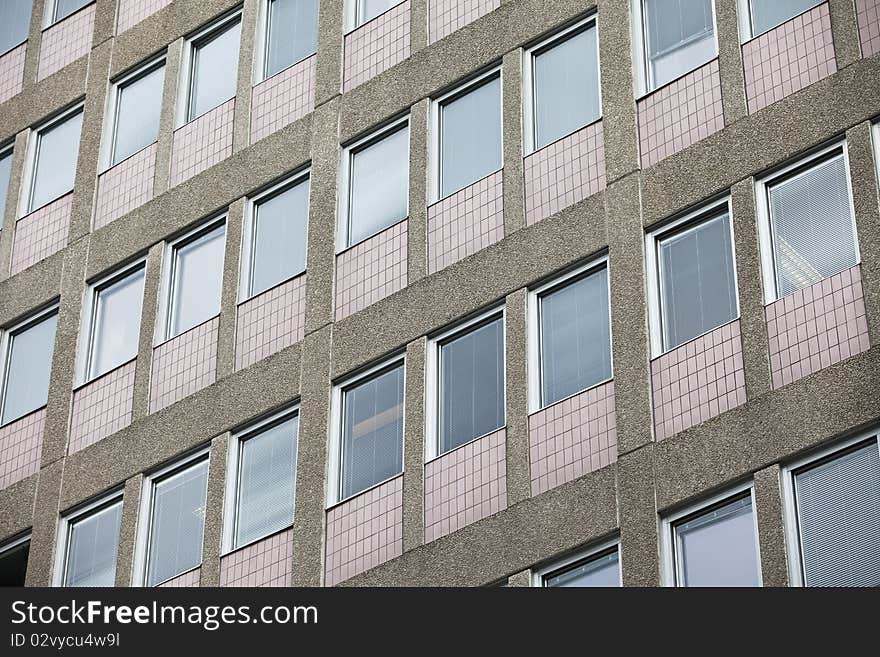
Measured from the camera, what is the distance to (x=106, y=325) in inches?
1436

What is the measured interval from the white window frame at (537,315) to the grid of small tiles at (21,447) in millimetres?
9678

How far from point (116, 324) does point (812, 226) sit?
1302 centimetres

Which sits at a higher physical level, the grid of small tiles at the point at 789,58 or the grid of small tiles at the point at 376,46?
the grid of small tiles at the point at 376,46

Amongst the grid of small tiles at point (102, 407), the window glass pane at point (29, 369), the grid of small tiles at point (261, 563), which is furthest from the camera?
the window glass pane at point (29, 369)

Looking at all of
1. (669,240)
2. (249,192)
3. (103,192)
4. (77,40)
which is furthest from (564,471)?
(77,40)

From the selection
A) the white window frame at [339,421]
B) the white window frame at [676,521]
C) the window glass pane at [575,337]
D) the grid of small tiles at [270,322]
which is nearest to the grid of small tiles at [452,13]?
the grid of small tiles at [270,322]

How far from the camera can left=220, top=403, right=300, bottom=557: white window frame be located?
106 ft

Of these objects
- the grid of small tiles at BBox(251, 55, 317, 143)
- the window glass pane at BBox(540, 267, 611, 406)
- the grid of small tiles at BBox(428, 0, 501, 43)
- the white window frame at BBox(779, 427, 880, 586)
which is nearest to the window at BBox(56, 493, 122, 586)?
the grid of small tiles at BBox(251, 55, 317, 143)

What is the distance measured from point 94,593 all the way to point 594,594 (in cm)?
544

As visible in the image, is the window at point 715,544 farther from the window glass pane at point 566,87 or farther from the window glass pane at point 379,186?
the window glass pane at point 379,186

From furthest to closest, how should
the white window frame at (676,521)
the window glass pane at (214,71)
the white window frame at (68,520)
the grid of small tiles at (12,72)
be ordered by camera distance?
1. the grid of small tiles at (12,72)
2. the window glass pane at (214,71)
3. the white window frame at (68,520)
4. the white window frame at (676,521)

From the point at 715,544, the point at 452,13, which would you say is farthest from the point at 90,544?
the point at 715,544

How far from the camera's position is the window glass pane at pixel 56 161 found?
128 feet

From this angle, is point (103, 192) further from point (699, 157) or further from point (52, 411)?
point (699, 157)
